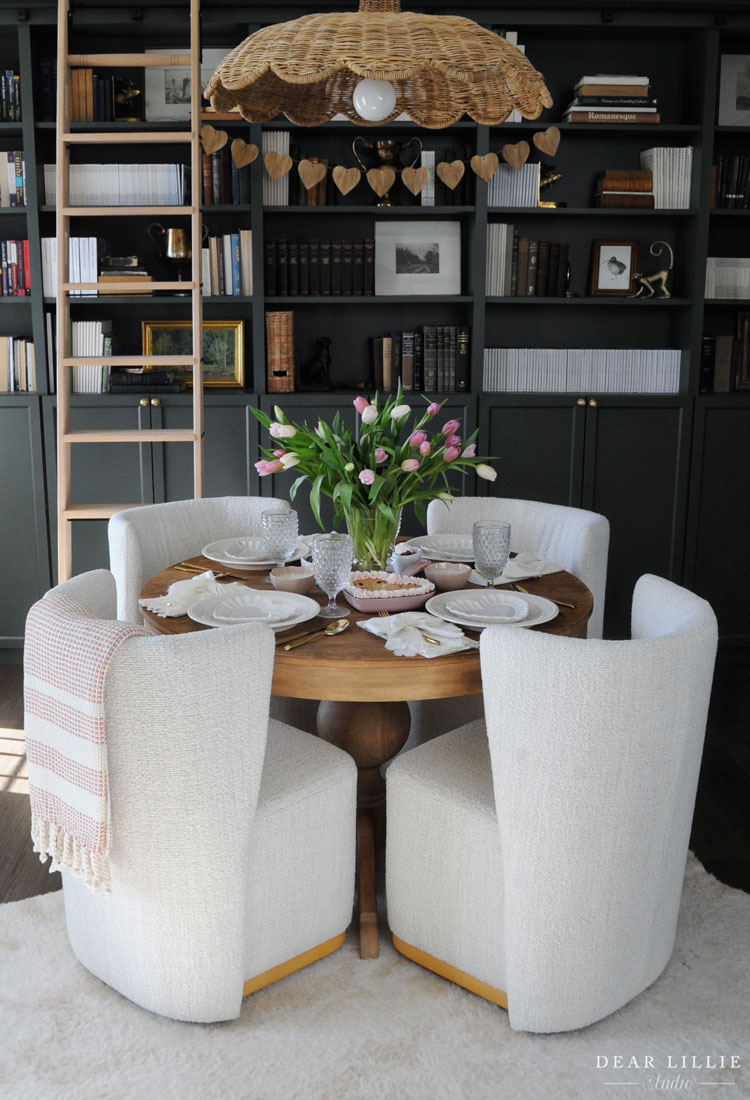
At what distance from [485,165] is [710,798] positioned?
2.26 m

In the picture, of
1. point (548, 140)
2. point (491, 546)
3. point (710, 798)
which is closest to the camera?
point (491, 546)

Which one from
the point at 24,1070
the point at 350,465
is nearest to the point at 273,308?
the point at 350,465

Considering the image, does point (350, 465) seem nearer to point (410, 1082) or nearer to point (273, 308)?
point (410, 1082)

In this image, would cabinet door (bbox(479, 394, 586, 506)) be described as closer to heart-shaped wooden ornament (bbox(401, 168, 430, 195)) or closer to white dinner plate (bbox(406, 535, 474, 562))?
heart-shaped wooden ornament (bbox(401, 168, 430, 195))

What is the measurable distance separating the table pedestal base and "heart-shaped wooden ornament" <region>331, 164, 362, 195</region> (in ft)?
6.87

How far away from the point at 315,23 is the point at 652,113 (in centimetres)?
226

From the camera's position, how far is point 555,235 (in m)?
4.22

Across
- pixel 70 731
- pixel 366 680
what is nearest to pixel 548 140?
pixel 366 680

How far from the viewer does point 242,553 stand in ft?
8.84

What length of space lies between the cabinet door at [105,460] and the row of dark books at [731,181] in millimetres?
2347

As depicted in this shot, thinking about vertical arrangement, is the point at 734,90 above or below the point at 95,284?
above

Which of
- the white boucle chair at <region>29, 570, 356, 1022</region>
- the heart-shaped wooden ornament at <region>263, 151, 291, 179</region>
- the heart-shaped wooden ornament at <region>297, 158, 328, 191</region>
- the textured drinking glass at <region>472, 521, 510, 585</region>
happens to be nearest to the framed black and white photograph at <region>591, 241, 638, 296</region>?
the heart-shaped wooden ornament at <region>297, 158, 328, 191</region>

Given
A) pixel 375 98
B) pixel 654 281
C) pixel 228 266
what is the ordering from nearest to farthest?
pixel 375 98, pixel 228 266, pixel 654 281

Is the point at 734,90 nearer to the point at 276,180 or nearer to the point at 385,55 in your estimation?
the point at 276,180
